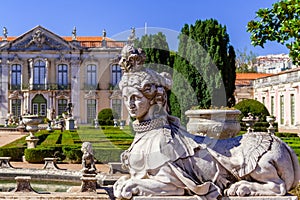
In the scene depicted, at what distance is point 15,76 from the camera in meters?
43.3

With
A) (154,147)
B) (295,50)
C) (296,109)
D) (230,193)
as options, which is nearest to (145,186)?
(154,147)

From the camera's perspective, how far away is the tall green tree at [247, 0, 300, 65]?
26.5ft

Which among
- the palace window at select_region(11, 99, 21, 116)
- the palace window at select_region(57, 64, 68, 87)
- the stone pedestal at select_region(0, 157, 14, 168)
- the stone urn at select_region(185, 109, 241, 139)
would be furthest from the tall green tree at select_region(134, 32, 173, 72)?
the palace window at select_region(11, 99, 21, 116)

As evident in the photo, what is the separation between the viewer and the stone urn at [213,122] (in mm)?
8203

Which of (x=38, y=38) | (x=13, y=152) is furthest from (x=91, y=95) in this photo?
(x=13, y=152)

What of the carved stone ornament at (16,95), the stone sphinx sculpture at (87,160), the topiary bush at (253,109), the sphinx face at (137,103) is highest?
the carved stone ornament at (16,95)

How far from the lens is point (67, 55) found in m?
42.6

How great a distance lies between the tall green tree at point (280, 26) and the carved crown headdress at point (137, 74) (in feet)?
18.3

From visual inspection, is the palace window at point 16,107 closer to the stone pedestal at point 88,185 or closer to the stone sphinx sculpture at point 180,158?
the stone pedestal at point 88,185

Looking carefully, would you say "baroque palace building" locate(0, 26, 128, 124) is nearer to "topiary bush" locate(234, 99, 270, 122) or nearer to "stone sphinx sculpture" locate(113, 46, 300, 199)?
"topiary bush" locate(234, 99, 270, 122)

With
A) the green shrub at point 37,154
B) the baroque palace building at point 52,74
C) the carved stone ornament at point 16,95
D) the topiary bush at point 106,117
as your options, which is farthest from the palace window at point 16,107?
the green shrub at point 37,154

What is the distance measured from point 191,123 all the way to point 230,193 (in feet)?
20.1

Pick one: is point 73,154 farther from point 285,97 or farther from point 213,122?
point 285,97

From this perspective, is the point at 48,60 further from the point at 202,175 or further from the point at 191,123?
the point at 202,175
